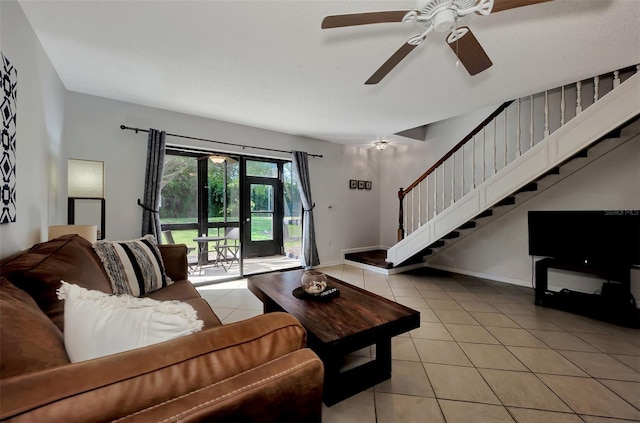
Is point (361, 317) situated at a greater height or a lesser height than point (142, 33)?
lesser

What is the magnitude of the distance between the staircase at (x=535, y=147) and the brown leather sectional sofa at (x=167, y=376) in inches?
129

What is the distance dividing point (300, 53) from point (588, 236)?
352 centimetres

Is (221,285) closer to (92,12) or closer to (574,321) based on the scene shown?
(92,12)

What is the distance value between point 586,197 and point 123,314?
4559mm

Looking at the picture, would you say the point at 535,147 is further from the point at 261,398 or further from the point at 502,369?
the point at 261,398

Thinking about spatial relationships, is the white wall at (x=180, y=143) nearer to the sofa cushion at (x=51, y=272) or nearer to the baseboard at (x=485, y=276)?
the baseboard at (x=485, y=276)

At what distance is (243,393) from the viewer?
0.61 m

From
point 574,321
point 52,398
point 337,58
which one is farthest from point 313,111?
point 574,321

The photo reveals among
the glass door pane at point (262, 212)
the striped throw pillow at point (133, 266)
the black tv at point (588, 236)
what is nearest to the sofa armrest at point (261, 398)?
the striped throw pillow at point (133, 266)

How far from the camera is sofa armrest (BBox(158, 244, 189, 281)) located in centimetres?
239

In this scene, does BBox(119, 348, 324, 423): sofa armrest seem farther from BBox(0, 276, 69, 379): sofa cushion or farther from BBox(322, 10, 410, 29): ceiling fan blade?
BBox(322, 10, 410, 29): ceiling fan blade

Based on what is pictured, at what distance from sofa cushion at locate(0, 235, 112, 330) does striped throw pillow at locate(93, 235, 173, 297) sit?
345 millimetres

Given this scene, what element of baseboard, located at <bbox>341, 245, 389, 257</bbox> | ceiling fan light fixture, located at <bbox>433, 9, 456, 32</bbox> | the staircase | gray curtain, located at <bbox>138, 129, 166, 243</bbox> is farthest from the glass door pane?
ceiling fan light fixture, located at <bbox>433, 9, 456, 32</bbox>

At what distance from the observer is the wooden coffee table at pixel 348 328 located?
1.42 m
